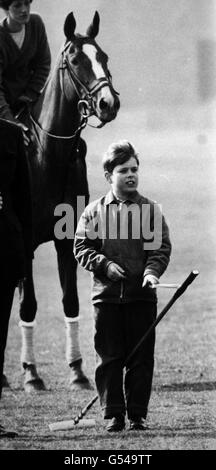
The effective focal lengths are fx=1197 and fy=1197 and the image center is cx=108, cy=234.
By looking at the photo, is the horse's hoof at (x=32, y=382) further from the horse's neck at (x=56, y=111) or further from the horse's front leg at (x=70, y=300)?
the horse's neck at (x=56, y=111)

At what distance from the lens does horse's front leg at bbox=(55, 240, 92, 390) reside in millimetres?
7984

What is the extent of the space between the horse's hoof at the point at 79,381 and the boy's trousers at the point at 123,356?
1.76 m

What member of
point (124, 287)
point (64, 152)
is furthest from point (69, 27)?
point (124, 287)

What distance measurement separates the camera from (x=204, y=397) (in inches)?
278

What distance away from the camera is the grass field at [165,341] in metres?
5.84

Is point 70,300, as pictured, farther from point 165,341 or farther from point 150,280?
point 150,280

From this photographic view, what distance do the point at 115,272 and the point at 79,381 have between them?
7.06 ft

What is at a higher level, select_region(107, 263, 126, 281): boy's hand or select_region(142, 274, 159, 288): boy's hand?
select_region(107, 263, 126, 281): boy's hand

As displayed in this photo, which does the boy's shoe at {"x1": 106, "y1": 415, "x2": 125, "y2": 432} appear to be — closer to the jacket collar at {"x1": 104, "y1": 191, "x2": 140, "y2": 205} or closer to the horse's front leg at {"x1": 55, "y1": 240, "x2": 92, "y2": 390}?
the jacket collar at {"x1": 104, "y1": 191, "x2": 140, "y2": 205}

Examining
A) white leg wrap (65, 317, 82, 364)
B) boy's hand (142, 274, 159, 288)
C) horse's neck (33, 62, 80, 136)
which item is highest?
horse's neck (33, 62, 80, 136)

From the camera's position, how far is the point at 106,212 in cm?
604

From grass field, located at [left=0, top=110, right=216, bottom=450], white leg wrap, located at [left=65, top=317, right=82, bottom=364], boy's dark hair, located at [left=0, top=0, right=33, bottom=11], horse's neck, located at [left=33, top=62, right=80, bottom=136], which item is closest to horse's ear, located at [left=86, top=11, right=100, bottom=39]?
horse's neck, located at [left=33, top=62, right=80, bottom=136]

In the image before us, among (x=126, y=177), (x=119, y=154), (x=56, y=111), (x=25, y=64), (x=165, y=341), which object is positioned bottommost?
(x=165, y=341)
